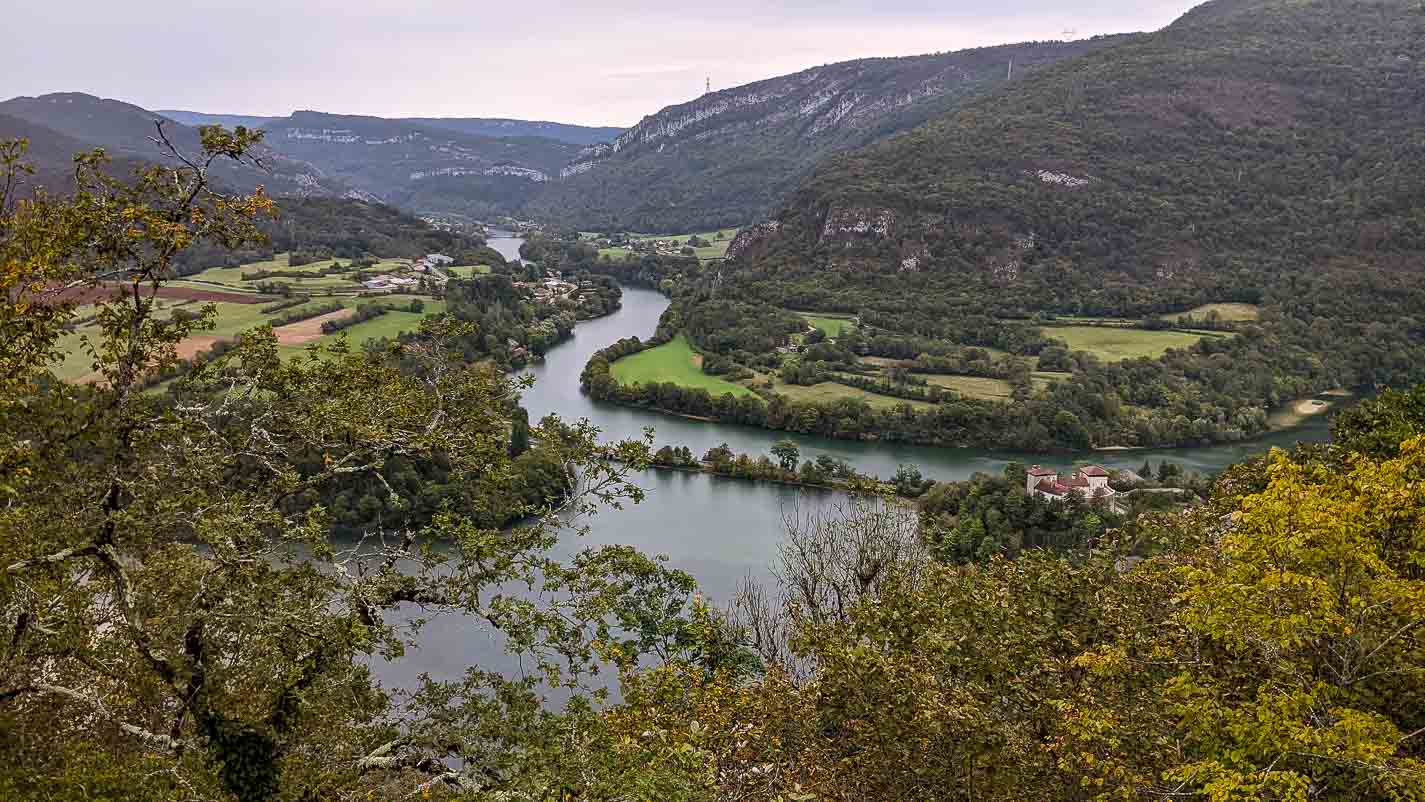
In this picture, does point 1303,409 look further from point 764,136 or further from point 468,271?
point 764,136

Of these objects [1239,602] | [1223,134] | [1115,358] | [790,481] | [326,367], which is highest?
[1223,134]

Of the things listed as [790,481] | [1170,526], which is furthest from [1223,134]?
[1170,526]

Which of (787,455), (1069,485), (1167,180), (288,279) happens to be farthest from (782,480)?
(1167,180)

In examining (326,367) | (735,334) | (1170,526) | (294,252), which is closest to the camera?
(326,367)

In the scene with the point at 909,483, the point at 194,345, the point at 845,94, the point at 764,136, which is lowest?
the point at 909,483

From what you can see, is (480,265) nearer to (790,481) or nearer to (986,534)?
(790,481)

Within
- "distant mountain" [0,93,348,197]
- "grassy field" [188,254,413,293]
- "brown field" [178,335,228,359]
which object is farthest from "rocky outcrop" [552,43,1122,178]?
"brown field" [178,335,228,359]

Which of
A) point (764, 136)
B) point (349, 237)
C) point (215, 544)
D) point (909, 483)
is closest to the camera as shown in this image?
point (215, 544)
